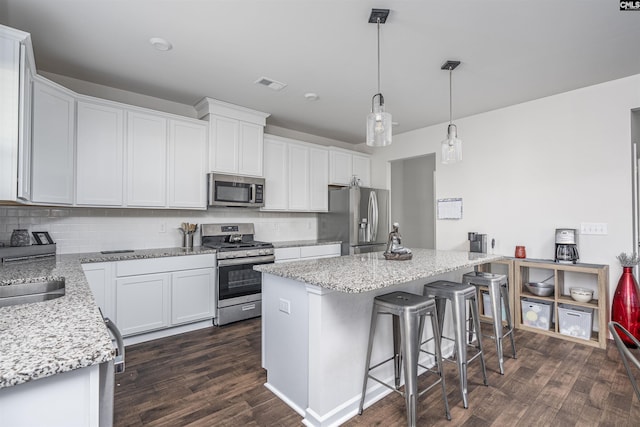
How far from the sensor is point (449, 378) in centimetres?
240

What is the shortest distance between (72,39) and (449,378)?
387cm

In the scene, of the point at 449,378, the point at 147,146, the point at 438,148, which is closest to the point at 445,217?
the point at 438,148

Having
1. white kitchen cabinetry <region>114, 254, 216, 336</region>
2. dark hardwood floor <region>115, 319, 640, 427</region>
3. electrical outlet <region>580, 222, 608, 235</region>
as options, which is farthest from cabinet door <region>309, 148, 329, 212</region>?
electrical outlet <region>580, 222, 608, 235</region>

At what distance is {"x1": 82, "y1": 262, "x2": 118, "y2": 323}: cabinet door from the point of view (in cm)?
278

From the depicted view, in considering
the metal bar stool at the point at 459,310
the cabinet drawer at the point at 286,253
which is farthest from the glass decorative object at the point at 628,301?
the cabinet drawer at the point at 286,253

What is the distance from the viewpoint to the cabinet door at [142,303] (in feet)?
9.62

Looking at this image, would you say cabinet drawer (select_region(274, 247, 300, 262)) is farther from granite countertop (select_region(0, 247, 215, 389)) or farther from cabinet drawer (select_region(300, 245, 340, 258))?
granite countertop (select_region(0, 247, 215, 389))

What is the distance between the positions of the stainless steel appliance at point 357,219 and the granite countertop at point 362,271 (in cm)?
210

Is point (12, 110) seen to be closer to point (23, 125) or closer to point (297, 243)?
point (23, 125)

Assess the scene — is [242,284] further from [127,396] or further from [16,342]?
[16,342]

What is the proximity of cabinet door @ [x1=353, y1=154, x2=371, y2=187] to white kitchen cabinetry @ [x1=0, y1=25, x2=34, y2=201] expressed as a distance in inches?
164

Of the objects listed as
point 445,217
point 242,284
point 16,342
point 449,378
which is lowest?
point 449,378

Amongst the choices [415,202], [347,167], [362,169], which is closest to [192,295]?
[347,167]

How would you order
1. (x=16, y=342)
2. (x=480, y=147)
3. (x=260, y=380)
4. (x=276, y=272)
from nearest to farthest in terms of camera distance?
(x=16, y=342), (x=276, y=272), (x=260, y=380), (x=480, y=147)
